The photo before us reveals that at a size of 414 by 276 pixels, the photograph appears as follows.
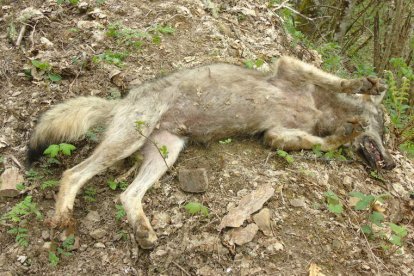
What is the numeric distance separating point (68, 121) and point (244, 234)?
210cm

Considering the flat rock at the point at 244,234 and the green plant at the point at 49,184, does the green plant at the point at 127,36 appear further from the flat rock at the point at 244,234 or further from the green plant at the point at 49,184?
the flat rock at the point at 244,234

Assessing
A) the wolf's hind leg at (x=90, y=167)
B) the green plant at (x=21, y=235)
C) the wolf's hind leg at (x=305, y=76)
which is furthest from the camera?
the wolf's hind leg at (x=305, y=76)

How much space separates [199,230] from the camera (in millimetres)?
3742

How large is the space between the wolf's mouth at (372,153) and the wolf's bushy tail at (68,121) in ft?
9.16

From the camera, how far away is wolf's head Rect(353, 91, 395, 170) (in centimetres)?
484

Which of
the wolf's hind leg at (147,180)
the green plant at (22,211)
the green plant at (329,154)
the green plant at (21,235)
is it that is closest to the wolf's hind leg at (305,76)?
the green plant at (329,154)

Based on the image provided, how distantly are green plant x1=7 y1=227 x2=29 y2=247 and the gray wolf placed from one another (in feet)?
1.24

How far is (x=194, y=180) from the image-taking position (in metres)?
4.14

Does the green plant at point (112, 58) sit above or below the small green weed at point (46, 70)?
above

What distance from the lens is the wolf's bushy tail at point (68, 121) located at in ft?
14.2

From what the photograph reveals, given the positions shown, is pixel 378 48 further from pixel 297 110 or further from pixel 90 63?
pixel 90 63

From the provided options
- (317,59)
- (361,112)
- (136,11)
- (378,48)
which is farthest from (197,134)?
(378,48)

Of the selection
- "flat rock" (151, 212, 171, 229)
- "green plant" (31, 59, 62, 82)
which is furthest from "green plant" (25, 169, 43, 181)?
"green plant" (31, 59, 62, 82)

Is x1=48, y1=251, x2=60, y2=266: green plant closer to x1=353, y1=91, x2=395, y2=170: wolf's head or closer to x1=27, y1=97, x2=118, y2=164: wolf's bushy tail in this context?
x1=27, y1=97, x2=118, y2=164: wolf's bushy tail
